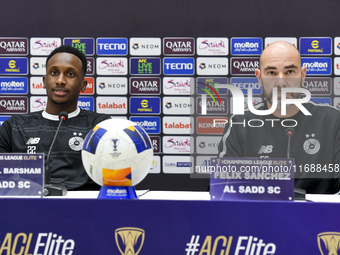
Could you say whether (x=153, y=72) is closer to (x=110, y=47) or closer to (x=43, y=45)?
(x=110, y=47)

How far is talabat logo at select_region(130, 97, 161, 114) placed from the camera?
259 centimetres

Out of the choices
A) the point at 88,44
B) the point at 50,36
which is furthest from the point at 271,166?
the point at 50,36

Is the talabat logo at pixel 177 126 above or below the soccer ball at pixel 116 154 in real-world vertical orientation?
above

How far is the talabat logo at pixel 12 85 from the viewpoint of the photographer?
2.61 metres

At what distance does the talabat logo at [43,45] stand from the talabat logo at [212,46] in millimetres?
1203

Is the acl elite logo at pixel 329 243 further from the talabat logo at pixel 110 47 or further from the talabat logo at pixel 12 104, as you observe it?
the talabat logo at pixel 12 104

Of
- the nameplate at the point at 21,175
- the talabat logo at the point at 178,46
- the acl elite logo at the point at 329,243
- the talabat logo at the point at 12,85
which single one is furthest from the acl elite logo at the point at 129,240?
the talabat logo at the point at 12,85

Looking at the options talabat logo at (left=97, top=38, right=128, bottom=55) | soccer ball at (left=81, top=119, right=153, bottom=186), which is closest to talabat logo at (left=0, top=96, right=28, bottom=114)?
talabat logo at (left=97, top=38, right=128, bottom=55)

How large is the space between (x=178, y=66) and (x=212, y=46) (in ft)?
1.07

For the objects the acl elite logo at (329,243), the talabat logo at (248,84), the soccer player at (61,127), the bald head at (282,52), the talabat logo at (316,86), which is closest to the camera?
the acl elite logo at (329,243)

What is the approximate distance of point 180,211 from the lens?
763mm

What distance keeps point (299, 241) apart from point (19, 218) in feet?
2.28

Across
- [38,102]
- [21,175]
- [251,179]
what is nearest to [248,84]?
[251,179]

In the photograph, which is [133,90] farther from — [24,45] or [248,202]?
[248,202]
